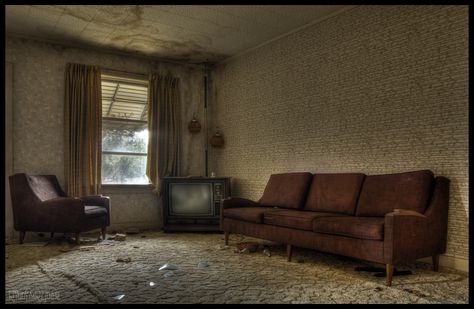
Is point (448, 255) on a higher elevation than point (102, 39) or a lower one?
lower

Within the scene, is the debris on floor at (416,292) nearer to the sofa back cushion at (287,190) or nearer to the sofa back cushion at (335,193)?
the sofa back cushion at (335,193)

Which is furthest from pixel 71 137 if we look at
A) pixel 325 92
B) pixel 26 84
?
pixel 325 92

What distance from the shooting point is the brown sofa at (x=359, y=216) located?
2980 millimetres

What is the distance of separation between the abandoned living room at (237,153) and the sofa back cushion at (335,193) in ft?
0.05

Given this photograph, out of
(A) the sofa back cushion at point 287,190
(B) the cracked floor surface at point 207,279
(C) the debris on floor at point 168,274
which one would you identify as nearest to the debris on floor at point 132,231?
(B) the cracked floor surface at point 207,279

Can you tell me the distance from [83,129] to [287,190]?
2910mm

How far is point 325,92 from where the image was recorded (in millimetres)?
4629

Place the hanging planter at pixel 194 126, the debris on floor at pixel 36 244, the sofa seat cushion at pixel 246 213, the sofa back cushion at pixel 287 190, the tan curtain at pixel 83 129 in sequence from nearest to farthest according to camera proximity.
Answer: the sofa seat cushion at pixel 246 213
the sofa back cushion at pixel 287 190
the debris on floor at pixel 36 244
the tan curtain at pixel 83 129
the hanging planter at pixel 194 126

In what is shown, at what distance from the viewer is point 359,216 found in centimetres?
366

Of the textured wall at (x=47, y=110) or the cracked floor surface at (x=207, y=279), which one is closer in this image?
the cracked floor surface at (x=207, y=279)

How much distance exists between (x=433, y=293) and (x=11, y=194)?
436 centimetres

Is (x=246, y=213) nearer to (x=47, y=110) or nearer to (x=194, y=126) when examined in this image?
(x=194, y=126)

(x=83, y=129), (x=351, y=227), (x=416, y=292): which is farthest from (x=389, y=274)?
(x=83, y=129)
